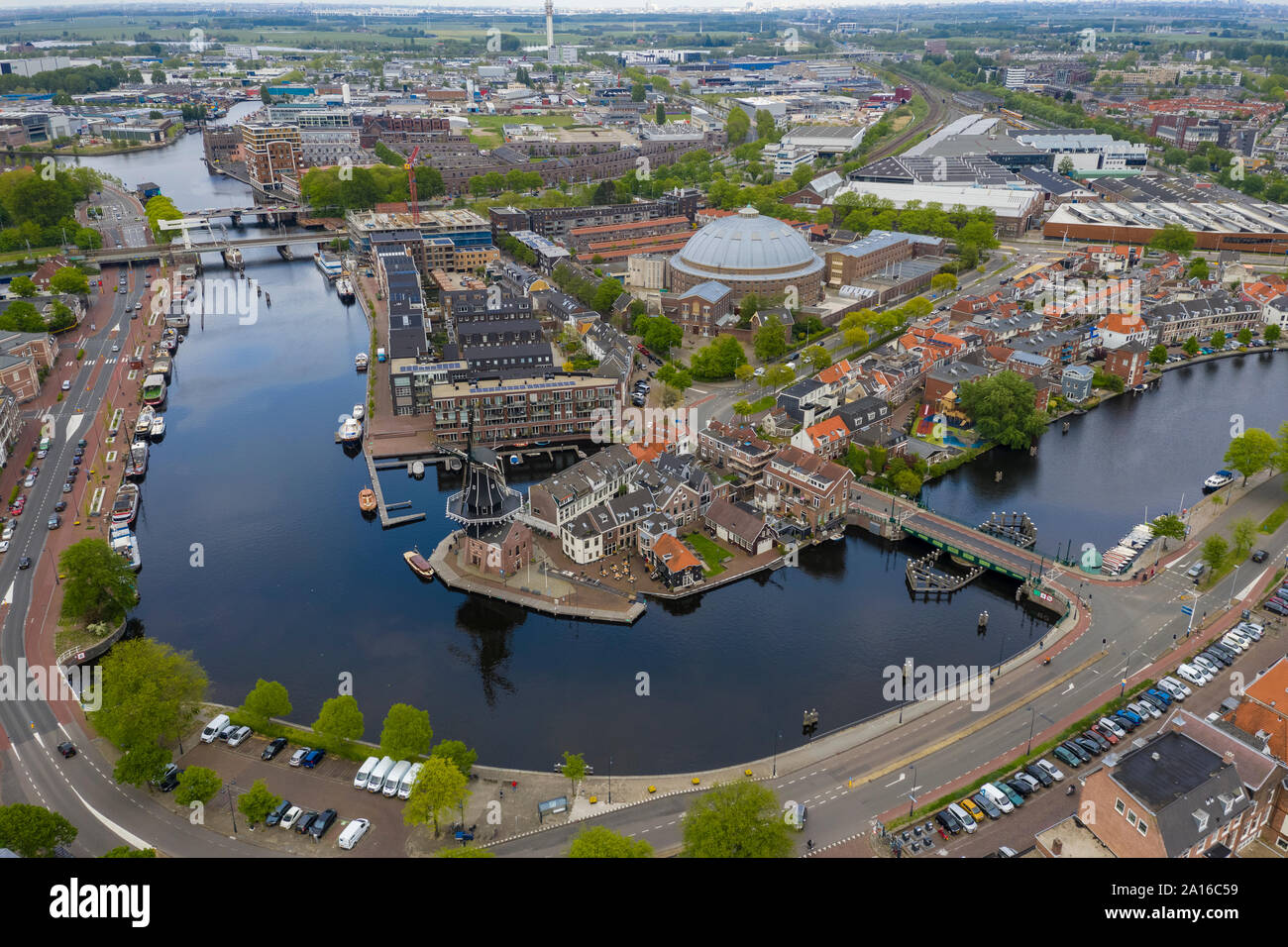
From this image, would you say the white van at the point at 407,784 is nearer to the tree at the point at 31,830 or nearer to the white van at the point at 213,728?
the white van at the point at 213,728

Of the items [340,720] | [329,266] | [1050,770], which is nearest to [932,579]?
[1050,770]

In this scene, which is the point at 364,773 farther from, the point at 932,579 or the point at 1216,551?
the point at 1216,551

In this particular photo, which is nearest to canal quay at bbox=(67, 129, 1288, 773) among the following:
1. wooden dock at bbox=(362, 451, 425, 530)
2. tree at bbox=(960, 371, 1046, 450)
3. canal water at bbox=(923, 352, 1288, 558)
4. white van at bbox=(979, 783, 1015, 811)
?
canal water at bbox=(923, 352, 1288, 558)

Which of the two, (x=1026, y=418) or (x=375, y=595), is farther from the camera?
(x=1026, y=418)

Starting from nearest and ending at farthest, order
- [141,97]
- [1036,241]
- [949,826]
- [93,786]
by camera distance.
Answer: [949,826] → [93,786] → [1036,241] → [141,97]

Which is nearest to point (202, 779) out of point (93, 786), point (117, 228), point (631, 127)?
point (93, 786)

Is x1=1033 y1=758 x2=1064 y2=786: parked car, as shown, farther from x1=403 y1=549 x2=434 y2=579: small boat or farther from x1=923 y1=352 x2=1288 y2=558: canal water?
x1=403 y1=549 x2=434 y2=579: small boat

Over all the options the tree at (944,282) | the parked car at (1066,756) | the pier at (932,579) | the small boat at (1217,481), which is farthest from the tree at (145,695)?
the tree at (944,282)

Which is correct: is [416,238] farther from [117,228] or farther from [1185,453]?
[1185,453]
